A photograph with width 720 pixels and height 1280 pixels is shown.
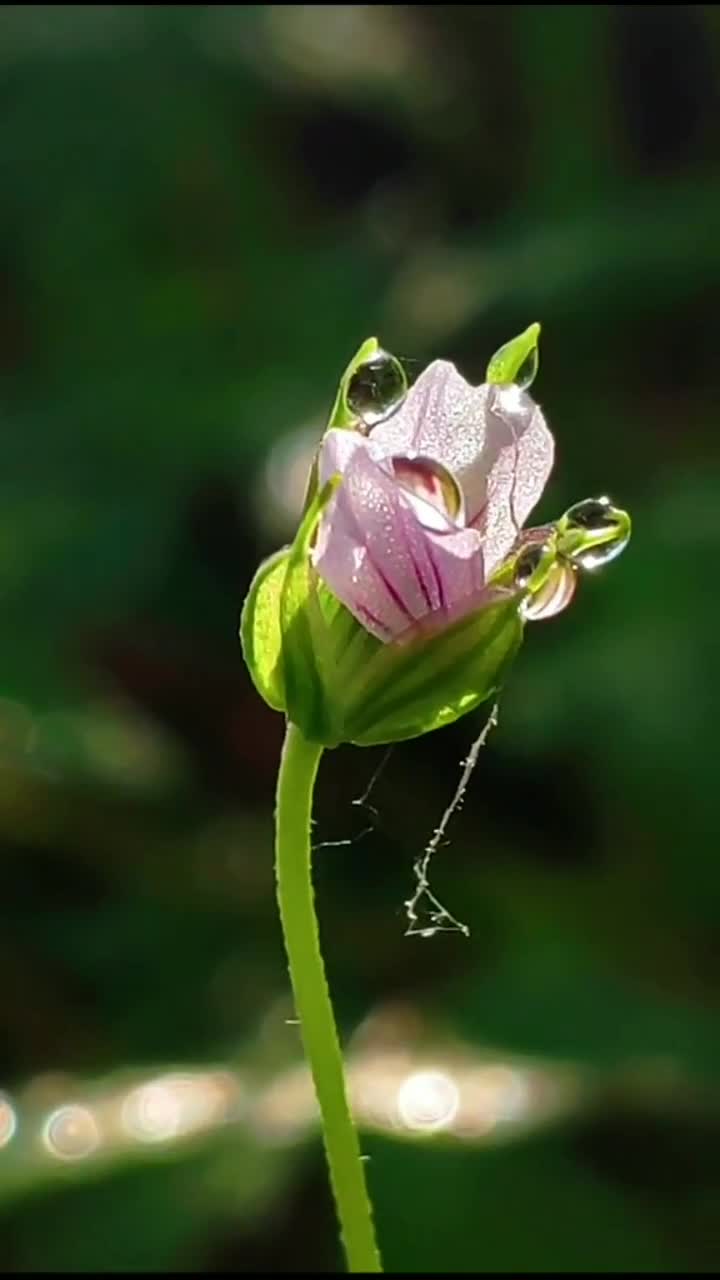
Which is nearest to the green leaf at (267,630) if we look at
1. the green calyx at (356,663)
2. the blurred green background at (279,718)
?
the green calyx at (356,663)

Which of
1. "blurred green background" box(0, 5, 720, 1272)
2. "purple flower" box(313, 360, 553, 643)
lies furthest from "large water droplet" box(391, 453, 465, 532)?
"blurred green background" box(0, 5, 720, 1272)

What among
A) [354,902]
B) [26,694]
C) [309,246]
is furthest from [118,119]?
[354,902]

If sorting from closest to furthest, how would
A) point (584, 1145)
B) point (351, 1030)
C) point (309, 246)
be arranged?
point (584, 1145) → point (351, 1030) → point (309, 246)

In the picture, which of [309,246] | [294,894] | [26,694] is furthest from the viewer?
A: [309,246]

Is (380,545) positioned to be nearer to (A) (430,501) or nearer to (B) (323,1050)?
(A) (430,501)

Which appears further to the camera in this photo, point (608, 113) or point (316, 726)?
point (608, 113)

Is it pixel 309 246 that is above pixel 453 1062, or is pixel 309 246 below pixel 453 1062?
above

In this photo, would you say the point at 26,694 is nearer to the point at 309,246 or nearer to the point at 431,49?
the point at 309,246

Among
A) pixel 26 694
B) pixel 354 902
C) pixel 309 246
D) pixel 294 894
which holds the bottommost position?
pixel 294 894
